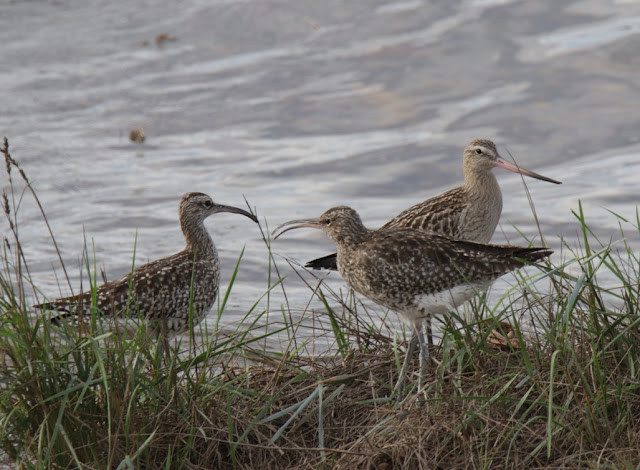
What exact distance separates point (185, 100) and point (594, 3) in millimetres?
6940

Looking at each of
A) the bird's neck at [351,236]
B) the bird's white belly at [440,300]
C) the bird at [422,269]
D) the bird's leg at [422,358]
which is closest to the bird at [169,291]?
the bird's neck at [351,236]

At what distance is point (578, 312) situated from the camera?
5371mm

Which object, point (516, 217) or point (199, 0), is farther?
point (199, 0)

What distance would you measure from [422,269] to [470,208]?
2.30 meters

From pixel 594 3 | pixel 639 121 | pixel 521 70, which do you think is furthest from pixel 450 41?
pixel 639 121

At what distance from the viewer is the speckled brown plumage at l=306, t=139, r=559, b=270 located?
8.46 metres

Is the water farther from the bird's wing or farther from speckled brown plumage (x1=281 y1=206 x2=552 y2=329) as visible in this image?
speckled brown plumage (x1=281 y1=206 x2=552 y2=329)

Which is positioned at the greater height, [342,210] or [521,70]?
[521,70]

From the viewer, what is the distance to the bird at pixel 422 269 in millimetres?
6430

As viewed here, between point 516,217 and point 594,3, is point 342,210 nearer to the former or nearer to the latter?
point 516,217

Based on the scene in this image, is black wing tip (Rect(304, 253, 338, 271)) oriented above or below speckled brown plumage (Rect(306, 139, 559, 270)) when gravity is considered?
below

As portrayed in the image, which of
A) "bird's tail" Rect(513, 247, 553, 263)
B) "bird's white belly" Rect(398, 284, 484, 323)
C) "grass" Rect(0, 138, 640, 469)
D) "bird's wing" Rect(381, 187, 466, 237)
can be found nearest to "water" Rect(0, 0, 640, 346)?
"bird's wing" Rect(381, 187, 466, 237)

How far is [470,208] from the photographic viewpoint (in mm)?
8711

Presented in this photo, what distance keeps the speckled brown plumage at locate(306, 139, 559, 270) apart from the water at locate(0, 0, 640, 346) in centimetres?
197
